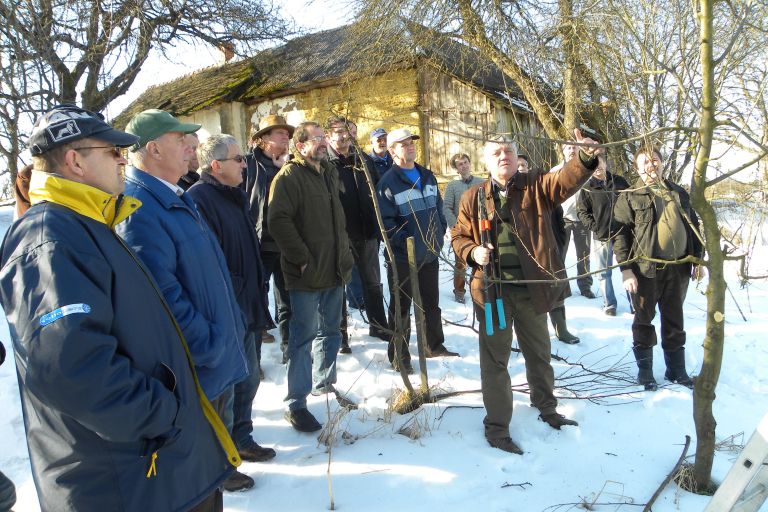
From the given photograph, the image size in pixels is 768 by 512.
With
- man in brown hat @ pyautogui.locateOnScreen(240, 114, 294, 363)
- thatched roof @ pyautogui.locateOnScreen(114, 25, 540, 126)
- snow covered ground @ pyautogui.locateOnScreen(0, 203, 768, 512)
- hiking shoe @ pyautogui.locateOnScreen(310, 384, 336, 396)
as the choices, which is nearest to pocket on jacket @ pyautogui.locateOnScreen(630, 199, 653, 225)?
snow covered ground @ pyautogui.locateOnScreen(0, 203, 768, 512)

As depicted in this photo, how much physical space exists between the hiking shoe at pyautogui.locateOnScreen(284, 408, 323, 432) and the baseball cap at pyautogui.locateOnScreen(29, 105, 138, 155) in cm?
236

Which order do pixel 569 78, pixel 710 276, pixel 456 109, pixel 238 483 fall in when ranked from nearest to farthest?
pixel 710 276, pixel 238 483, pixel 569 78, pixel 456 109

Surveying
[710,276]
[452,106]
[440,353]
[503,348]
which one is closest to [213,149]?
[503,348]

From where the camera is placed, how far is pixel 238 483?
298 centimetres

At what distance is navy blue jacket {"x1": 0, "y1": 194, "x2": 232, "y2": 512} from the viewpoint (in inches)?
58.8

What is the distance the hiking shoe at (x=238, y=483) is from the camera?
2.96 meters

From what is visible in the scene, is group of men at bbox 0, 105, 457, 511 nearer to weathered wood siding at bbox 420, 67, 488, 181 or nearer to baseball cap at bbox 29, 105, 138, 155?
baseball cap at bbox 29, 105, 138, 155

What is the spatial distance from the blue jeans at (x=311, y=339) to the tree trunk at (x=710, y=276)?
2.28m

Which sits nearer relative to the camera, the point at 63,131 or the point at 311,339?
the point at 63,131

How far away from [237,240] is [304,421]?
1.29 metres

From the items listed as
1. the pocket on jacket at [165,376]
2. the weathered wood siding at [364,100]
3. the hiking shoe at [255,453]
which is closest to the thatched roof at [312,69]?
the weathered wood siding at [364,100]

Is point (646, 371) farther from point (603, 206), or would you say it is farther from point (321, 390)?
point (321, 390)

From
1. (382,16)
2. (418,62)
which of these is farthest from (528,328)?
(418,62)

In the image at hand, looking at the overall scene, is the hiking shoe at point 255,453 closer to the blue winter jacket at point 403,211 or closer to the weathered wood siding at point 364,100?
the blue winter jacket at point 403,211
